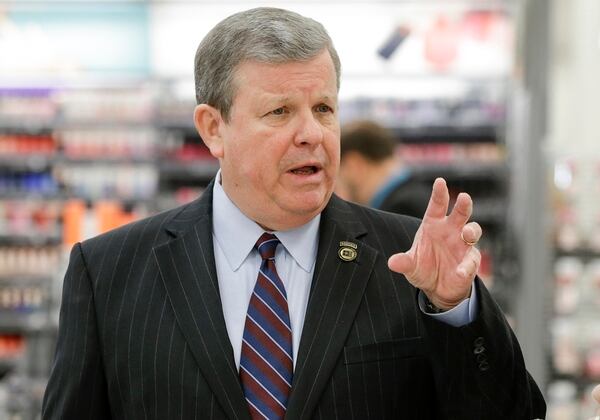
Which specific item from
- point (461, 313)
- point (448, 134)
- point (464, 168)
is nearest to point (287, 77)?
point (461, 313)

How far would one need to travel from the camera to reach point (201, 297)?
1.97 m

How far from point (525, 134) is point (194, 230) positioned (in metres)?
3.74

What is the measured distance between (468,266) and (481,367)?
23 cm

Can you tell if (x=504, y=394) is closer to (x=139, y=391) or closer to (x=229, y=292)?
(x=229, y=292)

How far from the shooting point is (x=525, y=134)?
18.0 feet

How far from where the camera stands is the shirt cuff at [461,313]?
1.79 metres

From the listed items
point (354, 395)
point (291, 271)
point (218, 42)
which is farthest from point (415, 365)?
point (218, 42)

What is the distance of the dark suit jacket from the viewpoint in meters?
1.85

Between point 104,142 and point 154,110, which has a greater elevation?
point 154,110

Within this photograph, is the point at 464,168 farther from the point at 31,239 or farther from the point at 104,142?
the point at 31,239

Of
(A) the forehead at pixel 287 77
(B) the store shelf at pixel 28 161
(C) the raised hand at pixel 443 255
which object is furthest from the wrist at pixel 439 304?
(B) the store shelf at pixel 28 161

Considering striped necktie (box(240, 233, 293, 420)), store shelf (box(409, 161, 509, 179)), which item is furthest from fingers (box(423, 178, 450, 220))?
store shelf (box(409, 161, 509, 179))

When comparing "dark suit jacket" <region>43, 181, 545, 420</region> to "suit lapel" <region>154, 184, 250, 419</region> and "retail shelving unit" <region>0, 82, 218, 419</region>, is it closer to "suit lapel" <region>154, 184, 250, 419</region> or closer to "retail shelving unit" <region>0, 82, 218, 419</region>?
"suit lapel" <region>154, 184, 250, 419</region>

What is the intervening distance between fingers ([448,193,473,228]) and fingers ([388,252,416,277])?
119mm
